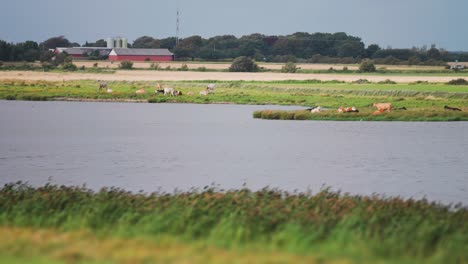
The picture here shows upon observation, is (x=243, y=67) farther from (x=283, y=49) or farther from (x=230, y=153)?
(x=230, y=153)

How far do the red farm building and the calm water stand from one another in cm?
8970

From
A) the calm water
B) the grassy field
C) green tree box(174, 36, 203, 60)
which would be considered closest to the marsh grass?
the grassy field

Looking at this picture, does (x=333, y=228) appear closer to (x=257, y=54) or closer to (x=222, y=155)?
(x=222, y=155)

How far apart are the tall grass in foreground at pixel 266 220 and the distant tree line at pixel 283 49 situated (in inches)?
4746

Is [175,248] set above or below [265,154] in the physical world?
above

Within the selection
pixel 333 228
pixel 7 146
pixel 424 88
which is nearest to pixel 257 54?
pixel 424 88

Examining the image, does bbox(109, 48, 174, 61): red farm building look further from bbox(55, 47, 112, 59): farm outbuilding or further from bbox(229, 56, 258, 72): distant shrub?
bbox(229, 56, 258, 72): distant shrub

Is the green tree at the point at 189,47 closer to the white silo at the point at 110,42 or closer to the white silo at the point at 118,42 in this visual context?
the white silo at the point at 118,42

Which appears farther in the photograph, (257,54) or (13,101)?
(257,54)

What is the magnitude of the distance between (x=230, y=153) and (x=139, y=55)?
11160cm

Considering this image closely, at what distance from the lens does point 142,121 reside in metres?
48.4

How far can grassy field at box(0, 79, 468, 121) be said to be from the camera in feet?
159

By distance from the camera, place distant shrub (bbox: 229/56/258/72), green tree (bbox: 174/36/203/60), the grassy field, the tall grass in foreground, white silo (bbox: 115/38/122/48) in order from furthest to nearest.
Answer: white silo (bbox: 115/38/122/48) < green tree (bbox: 174/36/203/60) < distant shrub (bbox: 229/56/258/72) < the grassy field < the tall grass in foreground

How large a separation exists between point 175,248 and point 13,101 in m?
51.8
